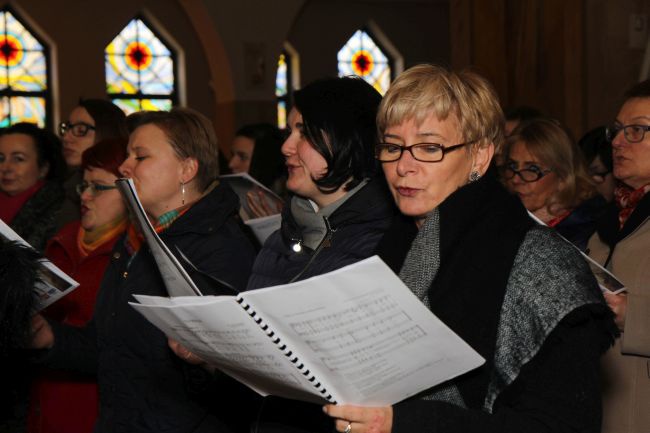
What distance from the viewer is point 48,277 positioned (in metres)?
2.77

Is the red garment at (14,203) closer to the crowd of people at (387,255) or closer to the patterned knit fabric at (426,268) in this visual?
the crowd of people at (387,255)

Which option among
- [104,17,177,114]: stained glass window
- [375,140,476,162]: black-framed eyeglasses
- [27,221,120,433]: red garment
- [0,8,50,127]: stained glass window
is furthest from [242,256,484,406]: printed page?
[104,17,177,114]: stained glass window

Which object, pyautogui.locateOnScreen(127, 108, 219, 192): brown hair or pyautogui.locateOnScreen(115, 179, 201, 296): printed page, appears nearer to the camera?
pyautogui.locateOnScreen(115, 179, 201, 296): printed page

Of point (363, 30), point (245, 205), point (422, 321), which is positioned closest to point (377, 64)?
point (363, 30)

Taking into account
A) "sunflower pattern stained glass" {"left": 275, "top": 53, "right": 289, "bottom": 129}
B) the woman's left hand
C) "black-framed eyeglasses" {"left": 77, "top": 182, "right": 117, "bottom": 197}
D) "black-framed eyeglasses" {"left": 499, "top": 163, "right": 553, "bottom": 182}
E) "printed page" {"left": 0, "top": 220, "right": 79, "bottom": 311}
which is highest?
"sunflower pattern stained glass" {"left": 275, "top": 53, "right": 289, "bottom": 129}

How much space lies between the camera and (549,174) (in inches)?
158

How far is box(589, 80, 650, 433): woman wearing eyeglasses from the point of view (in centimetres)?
281

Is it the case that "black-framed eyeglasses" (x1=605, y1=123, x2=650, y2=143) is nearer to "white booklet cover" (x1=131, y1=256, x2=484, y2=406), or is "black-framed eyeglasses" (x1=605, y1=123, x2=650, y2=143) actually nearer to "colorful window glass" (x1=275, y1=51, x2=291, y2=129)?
"white booklet cover" (x1=131, y1=256, x2=484, y2=406)

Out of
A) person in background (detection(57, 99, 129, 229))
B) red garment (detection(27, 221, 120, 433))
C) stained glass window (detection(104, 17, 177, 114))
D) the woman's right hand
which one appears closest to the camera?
the woman's right hand

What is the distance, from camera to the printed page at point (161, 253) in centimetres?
225

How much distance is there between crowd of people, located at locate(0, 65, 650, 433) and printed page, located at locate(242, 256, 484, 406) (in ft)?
0.29

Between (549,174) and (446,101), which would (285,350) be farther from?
(549,174)

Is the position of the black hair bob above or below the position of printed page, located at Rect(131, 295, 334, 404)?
above

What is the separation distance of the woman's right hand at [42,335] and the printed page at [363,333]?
1.57 meters
